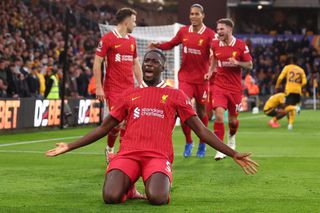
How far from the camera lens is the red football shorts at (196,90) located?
14312mm

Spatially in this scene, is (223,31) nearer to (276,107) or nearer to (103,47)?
(103,47)

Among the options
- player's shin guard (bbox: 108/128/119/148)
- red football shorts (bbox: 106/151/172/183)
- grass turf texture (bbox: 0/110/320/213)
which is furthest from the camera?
player's shin guard (bbox: 108/128/119/148)

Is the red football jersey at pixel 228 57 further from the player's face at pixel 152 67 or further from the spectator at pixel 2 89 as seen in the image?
the spectator at pixel 2 89

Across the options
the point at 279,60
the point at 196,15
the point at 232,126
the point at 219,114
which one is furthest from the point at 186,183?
the point at 279,60

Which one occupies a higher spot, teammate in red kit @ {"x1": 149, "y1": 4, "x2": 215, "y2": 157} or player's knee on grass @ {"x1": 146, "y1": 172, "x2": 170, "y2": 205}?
teammate in red kit @ {"x1": 149, "y1": 4, "x2": 215, "y2": 157}

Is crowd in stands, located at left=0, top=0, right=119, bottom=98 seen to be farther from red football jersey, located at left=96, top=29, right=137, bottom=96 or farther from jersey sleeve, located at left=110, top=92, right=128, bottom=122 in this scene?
jersey sleeve, located at left=110, top=92, right=128, bottom=122

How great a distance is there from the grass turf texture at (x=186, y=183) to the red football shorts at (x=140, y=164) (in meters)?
0.32

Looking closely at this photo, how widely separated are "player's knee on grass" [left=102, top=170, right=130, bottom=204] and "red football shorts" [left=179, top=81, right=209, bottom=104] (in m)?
6.22

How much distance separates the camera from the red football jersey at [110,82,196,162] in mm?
8422

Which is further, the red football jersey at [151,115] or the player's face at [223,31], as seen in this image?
the player's face at [223,31]

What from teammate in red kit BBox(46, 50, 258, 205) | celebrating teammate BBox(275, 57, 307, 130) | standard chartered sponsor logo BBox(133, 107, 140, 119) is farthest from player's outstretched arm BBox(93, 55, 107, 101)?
celebrating teammate BBox(275, 57, 307, 130)

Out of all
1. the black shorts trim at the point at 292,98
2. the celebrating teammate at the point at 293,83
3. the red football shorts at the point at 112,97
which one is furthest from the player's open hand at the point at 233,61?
the black shorts trim at the point at 292,98

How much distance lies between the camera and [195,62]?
14.3 meters

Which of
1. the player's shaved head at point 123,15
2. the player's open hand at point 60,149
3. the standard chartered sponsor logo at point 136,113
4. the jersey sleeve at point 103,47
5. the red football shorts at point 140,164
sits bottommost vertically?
the red football shorts at point 140,164
